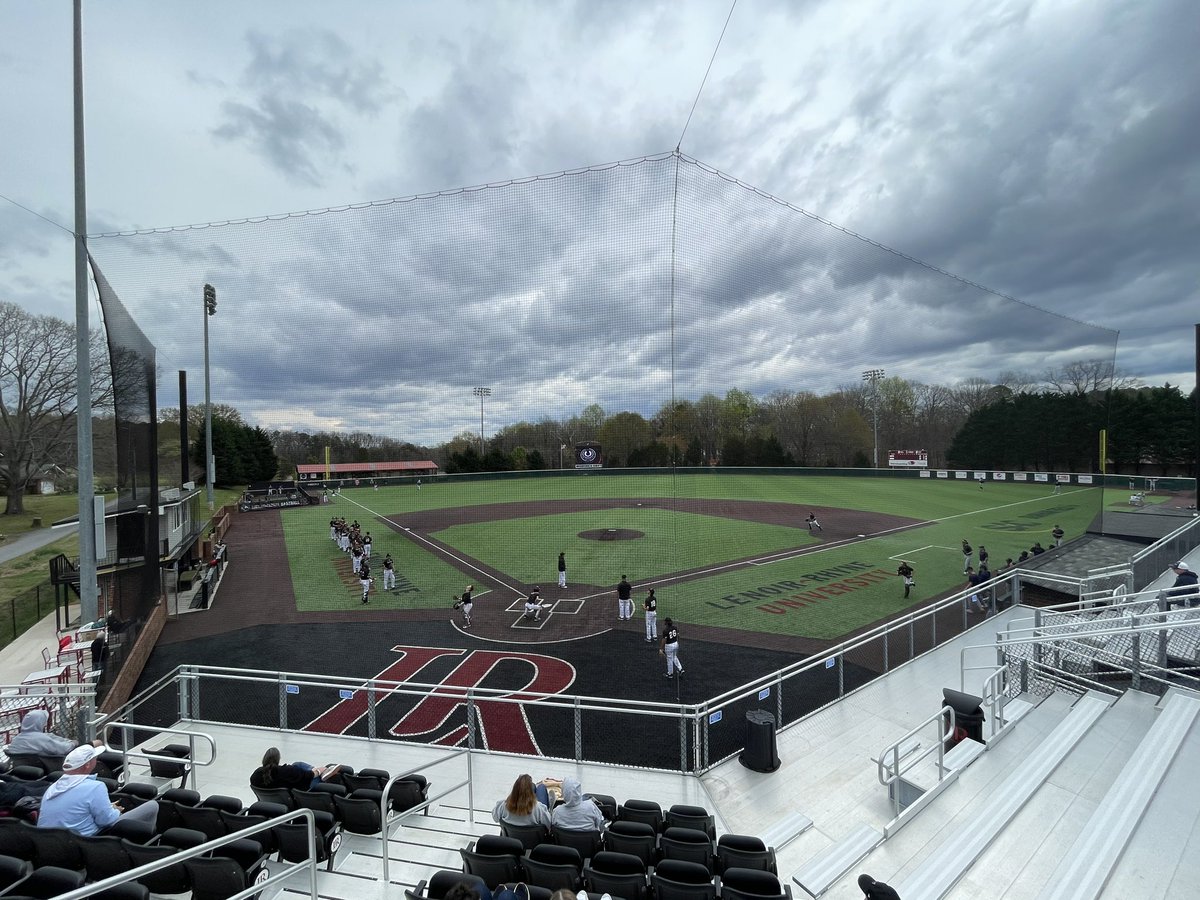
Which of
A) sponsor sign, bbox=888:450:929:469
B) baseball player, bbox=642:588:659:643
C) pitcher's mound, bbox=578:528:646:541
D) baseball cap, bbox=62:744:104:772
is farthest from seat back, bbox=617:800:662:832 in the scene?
pitcher's mound, bbox=578:528:646:541

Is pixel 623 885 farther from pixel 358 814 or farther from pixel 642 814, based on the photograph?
pixel 358 814

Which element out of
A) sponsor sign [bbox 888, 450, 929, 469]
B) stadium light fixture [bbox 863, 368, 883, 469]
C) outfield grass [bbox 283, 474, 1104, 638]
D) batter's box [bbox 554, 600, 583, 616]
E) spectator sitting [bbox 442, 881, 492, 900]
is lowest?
batter's box [bbox 554, 600, 583, 616]

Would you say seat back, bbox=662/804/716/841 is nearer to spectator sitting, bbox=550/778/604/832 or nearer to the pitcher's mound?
spectator sitting, bbox=550/778/604/832

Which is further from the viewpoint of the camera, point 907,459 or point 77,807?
point 907,459

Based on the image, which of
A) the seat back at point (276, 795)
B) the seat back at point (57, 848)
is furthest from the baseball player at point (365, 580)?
the seat back at point (57, 848)

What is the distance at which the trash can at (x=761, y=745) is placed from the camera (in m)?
6.31

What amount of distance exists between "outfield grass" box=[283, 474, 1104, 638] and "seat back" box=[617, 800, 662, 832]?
924cm

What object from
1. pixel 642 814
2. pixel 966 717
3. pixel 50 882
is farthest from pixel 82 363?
pixel 966 717

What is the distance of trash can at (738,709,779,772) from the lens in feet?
20.7

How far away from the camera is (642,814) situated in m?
4.63

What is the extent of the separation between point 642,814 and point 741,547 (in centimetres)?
2068

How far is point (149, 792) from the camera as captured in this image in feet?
15.2

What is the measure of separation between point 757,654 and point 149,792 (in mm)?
10876

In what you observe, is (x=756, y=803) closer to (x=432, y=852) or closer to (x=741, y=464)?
(x=432, y=852)
